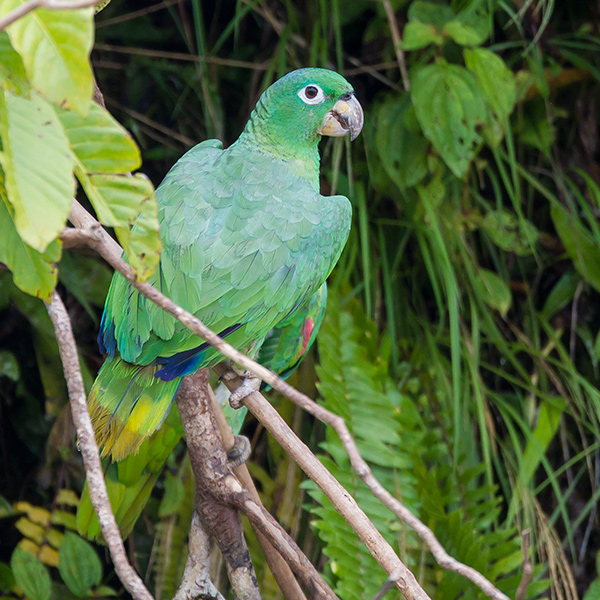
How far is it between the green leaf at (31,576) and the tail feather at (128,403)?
1.99ft

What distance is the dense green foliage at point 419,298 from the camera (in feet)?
4.74

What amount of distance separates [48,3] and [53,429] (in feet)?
4.47

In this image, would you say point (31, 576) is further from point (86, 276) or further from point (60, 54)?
point (60, 54)

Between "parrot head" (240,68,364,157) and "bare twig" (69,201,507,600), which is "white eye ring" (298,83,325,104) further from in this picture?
"bare twig" (69,201,507,600)

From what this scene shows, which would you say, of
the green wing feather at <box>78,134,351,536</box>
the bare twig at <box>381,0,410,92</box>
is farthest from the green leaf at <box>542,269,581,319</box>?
the green wing feather at <box>78,134,351,536</box>

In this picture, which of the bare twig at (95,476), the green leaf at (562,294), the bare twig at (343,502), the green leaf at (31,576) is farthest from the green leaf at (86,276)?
the green leaf at (562,294)

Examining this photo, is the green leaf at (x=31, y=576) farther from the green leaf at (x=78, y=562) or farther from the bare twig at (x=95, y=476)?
the bare twig at (x=95, y=476)

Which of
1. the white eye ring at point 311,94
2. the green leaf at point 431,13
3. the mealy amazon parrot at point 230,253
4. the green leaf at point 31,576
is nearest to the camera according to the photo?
the mealy amazon parrot at point 230,253

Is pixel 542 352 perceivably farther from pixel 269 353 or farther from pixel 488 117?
pixel 269 353

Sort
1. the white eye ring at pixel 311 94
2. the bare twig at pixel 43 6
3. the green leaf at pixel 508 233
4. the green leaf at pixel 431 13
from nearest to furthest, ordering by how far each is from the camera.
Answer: the bare twig at pixel 43 6 → the white eye ring at pixel 311 94 → the green leaf at pixel 431 13 → the green leaf at pixel 508 233

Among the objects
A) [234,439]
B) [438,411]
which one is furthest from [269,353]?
[438,411]

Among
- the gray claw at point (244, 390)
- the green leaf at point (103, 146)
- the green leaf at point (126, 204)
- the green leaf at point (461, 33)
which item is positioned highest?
the green leaf at point (461, 33)

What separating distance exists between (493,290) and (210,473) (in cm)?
90

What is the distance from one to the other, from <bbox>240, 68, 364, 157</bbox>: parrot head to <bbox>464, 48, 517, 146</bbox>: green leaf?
352 mm
